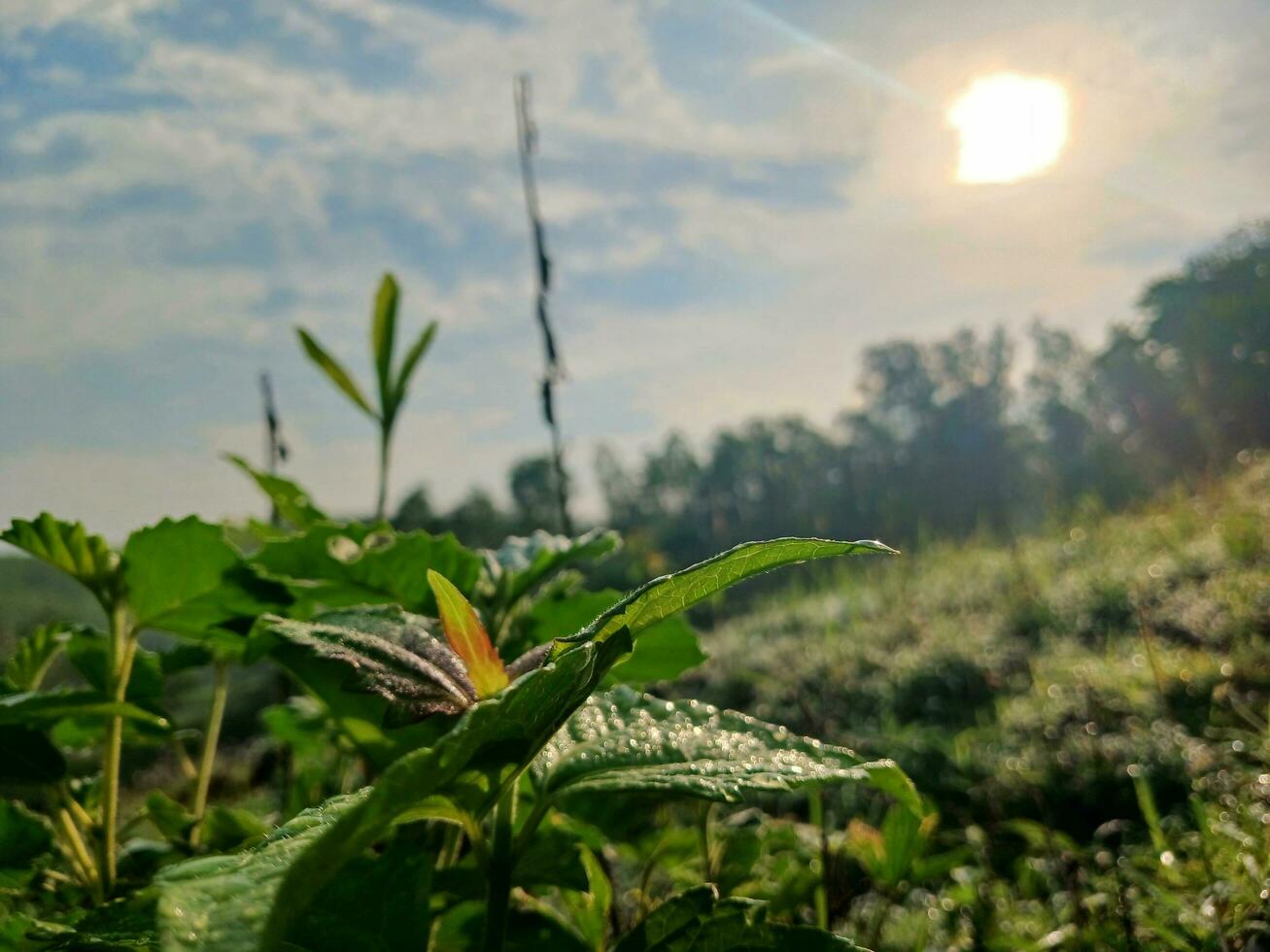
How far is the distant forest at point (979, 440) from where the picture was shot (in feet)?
94.4

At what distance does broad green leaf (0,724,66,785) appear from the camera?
2.76ft

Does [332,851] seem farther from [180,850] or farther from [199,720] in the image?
[199,720]

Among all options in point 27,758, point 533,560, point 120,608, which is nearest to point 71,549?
point 120,608

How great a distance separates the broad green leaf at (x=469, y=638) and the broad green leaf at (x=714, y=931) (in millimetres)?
210

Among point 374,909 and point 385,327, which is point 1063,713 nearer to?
point 385,327

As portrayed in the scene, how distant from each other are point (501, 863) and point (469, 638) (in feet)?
0.52

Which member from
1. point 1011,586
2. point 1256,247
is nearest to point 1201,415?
point 1256,247

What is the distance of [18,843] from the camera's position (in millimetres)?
842

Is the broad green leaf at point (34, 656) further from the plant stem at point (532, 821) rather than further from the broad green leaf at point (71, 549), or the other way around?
the plant stem at point (532, 821)

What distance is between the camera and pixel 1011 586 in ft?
23.8

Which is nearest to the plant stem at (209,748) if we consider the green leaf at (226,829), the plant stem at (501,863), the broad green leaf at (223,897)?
the green leaf at (226,829)

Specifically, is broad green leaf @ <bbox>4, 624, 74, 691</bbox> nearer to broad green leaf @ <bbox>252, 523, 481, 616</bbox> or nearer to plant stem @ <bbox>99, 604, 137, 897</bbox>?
plant stem @ <bbox>99, 604, 137, 897</bbox>

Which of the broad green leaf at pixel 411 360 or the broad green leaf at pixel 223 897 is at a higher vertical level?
the broad green leaf at pixel 411 360

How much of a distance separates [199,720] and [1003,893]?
17273 mm
